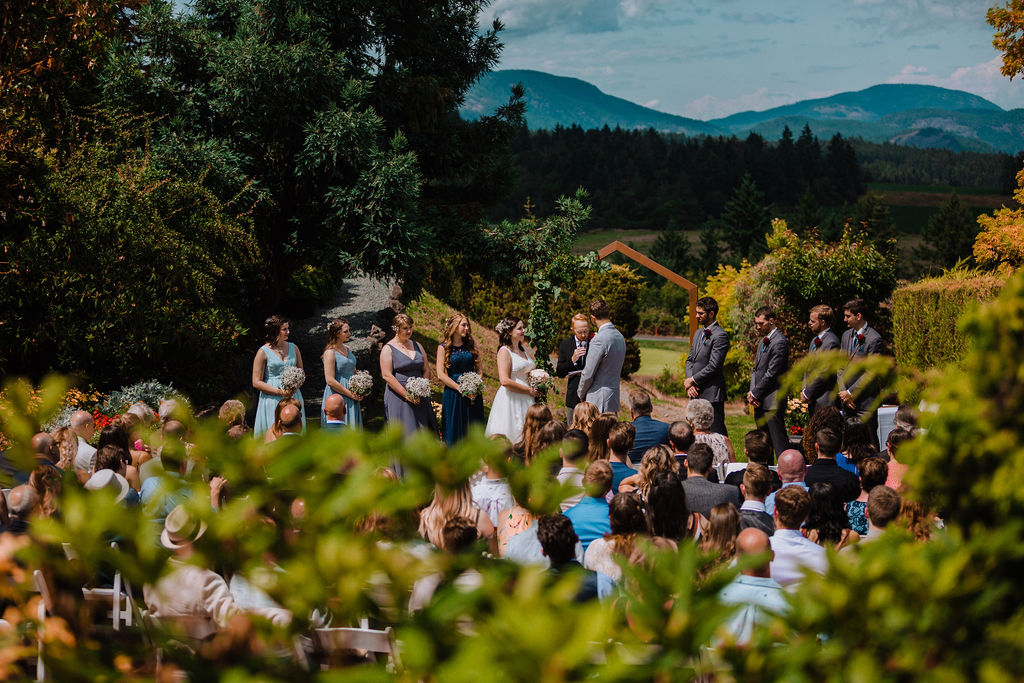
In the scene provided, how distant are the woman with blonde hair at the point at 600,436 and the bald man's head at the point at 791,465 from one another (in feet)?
4.35

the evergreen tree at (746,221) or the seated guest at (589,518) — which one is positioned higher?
the evergreen tree at (746,221)

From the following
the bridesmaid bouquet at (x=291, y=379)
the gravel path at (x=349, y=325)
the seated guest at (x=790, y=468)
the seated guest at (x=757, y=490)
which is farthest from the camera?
the gravel path at (x=349, y=325)

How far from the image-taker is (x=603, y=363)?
8.19 metres

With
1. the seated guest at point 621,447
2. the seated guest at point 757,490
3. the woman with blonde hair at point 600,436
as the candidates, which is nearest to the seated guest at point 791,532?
the seated guest at point 757,490

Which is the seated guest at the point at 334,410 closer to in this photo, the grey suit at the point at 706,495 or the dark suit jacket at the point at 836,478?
the grey suit at the point at 706,495

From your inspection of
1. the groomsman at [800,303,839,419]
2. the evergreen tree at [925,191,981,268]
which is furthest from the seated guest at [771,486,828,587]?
the evergreen tree at [925,191,981,268]

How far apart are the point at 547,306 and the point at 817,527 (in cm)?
925

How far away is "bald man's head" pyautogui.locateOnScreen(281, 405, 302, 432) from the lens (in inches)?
228

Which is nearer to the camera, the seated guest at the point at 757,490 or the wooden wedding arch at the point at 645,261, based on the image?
the seated guest at the point at 757,490

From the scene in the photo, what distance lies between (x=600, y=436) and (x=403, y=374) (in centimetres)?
301

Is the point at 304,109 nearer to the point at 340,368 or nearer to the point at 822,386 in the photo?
the point at 340,368

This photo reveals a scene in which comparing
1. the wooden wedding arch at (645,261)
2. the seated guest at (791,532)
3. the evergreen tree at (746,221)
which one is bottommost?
the seated guest at (791,532)

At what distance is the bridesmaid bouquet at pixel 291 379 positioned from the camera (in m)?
7.98

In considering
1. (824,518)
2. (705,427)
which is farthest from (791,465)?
(705,427)
